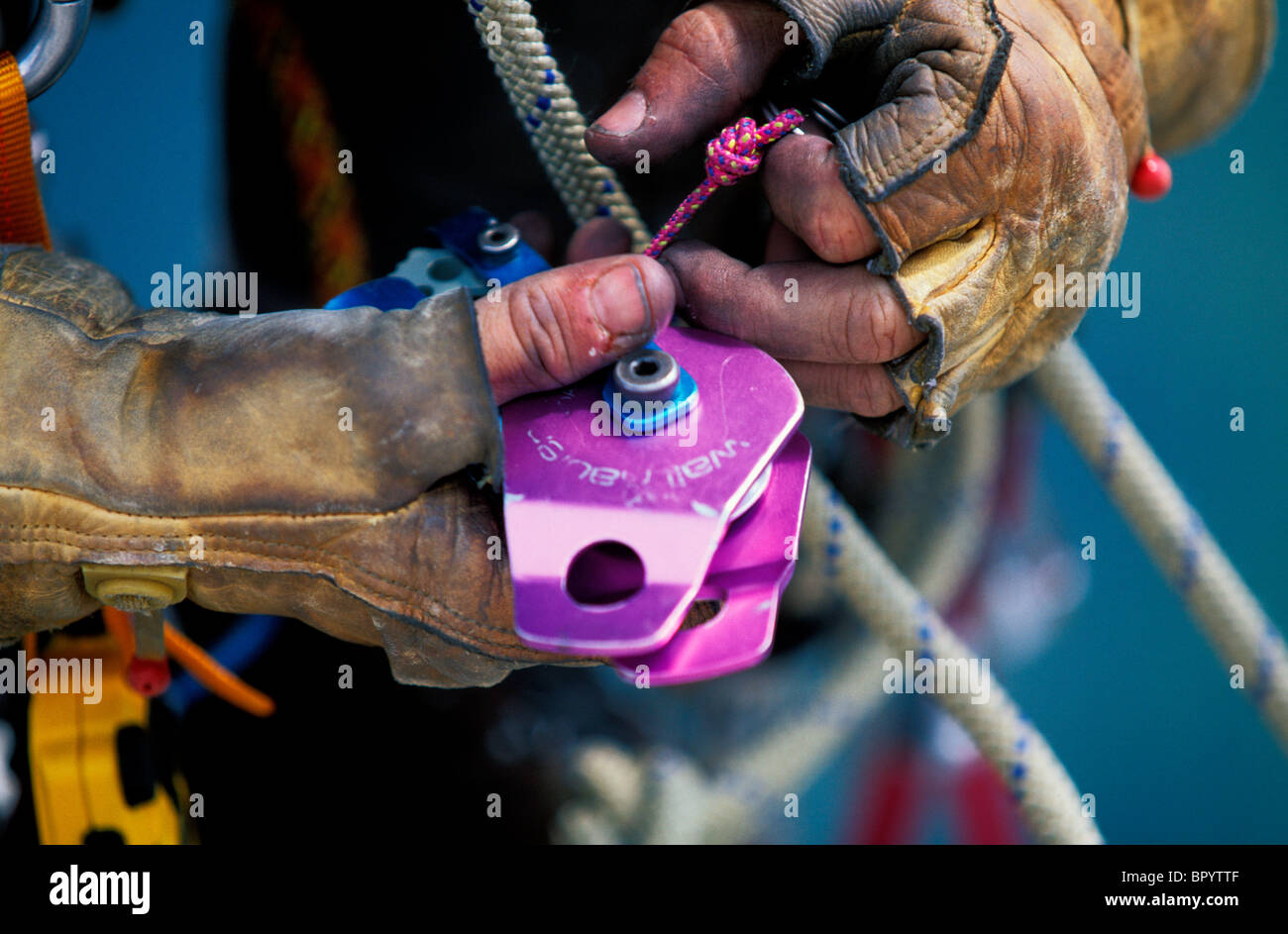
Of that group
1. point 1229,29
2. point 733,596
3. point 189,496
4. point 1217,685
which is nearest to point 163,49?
point 189,496

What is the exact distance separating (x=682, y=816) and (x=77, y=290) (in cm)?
81

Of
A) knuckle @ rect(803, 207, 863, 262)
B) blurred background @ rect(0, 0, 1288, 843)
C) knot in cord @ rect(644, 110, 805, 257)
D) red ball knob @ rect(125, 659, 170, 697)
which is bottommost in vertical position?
blurred background @ rect(0, 0, 1288, 843)

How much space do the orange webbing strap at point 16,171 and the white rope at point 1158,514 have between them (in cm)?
83

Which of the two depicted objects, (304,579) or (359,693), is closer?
(304,579)

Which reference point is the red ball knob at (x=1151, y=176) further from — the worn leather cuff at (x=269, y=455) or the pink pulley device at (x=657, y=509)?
the worn leather cuff at (x=269, y=455)

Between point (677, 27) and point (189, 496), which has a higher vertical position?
point (677, 27)

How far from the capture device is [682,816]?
124 cm

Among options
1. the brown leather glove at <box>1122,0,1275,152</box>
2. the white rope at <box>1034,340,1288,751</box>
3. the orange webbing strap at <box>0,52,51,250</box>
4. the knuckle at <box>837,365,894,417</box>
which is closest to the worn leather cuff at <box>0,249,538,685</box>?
the orange webbing strap at <box>0,52,51,250</box>

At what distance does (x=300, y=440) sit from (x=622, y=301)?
17 centimetres

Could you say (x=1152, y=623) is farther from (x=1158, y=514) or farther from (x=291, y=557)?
(x=291, y=557)

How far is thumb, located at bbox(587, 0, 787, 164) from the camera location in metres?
0.67

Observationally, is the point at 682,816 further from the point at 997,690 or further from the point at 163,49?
the point at 163,49

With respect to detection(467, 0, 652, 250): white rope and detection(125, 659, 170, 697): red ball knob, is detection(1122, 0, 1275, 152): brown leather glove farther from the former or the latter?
detection(125, 659, 170, 697): red ball knob

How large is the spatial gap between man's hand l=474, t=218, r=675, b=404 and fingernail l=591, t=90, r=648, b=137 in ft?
0.28
